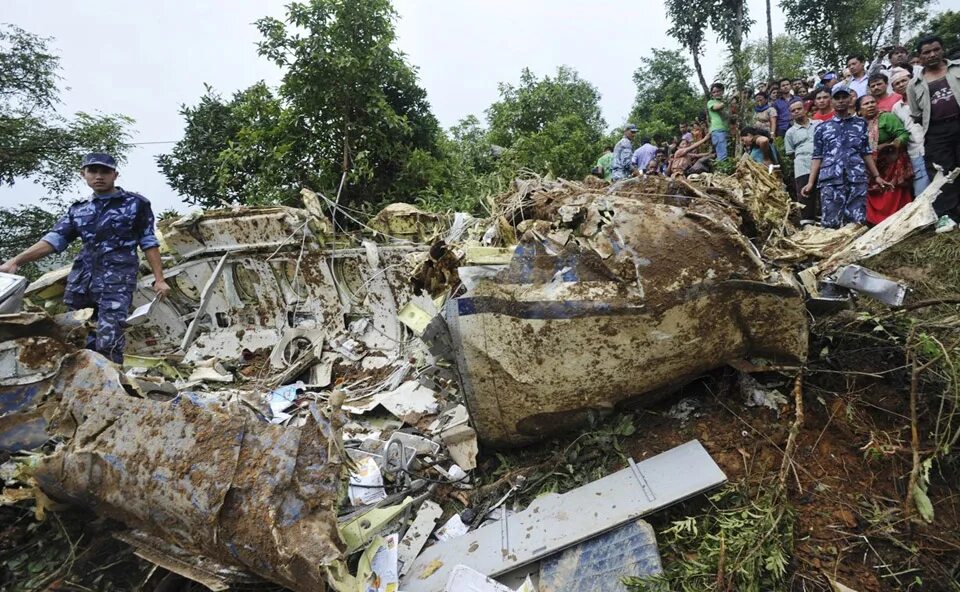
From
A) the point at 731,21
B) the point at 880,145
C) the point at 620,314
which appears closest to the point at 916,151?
the point at 880,145

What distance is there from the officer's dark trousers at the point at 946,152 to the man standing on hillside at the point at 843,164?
Result: 1.25 feet

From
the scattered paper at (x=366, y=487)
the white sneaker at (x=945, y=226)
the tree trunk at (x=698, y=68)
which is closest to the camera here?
the scattered paper at (x=366, y=487)

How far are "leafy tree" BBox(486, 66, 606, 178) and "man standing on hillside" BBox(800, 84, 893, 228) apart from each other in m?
5.07

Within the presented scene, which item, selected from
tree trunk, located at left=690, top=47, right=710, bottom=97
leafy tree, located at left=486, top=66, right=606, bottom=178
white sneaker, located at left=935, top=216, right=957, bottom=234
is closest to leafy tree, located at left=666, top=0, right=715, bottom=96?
tree trunk, located at left=690, top=47, right=710, bottom=97

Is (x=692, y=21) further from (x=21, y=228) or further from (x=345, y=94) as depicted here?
(x=21, y=228)

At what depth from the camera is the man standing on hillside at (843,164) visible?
420 centimetres

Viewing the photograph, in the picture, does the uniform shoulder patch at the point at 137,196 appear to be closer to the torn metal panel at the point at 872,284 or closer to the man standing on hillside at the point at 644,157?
the torn metal panel at the point at 872,284

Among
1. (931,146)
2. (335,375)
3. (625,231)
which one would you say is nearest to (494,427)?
(625,231)

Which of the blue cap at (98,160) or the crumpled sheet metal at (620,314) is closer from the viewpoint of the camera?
the crumpled sheet metal at (620,314)

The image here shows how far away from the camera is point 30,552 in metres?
2.04

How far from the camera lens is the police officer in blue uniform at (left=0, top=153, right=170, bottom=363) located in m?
3.34

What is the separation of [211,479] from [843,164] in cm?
505

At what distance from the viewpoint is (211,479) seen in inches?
73.0

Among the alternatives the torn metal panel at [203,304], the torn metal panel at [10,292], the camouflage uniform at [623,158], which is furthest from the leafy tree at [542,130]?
the torn metal panel at [10,292]
